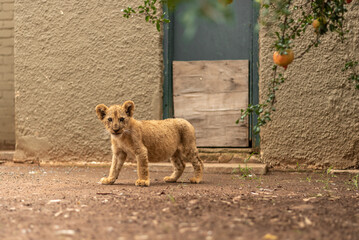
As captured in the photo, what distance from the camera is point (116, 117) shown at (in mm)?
3842

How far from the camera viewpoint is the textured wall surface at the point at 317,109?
205 inches

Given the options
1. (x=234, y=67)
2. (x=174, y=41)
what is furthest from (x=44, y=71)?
(x=234, y=67)

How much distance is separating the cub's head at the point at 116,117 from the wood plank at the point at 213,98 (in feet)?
6.60

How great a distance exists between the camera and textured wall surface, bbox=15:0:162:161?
5719 mm

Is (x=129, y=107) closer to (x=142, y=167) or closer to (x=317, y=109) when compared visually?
(x=142, y=167)

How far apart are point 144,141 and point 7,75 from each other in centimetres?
396

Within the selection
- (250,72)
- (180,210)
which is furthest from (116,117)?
(250,72)

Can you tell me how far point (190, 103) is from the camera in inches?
232

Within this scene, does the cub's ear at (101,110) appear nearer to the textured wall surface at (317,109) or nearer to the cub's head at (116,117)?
the cub's head at (116,117)

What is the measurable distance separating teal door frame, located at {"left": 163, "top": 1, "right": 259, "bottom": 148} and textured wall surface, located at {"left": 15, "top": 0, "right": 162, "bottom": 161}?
0.14 metres

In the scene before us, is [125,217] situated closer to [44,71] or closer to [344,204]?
[344,204]

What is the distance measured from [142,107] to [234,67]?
1416 mm

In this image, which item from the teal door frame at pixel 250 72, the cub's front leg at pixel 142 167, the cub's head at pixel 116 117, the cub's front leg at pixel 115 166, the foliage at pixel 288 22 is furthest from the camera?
the teal door frame at pixel 250 72

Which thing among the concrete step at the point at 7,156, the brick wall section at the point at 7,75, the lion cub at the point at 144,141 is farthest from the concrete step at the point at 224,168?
the brick wall section at the point at 7,75
